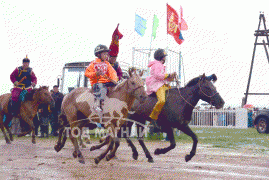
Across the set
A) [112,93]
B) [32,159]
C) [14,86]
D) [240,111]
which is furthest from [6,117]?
[240,111]

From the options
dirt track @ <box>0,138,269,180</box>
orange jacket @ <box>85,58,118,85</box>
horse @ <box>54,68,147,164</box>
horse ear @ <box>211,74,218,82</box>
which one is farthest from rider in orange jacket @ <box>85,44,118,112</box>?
horse ear @ <box>211,74,218,82</box>

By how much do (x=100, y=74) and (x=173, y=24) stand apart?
992cm

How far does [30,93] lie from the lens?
1405 centimetres

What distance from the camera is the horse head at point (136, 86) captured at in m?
7.77

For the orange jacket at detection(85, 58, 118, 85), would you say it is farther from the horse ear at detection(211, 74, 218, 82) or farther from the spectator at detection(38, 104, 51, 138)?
the spectator at detection(38, 104, 51, 138)

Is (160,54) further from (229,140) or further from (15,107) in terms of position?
(229,140)

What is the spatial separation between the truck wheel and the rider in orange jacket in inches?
680

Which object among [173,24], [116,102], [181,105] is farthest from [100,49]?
[173,24]

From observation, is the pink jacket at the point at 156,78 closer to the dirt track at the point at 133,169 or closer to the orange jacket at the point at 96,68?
the orange jacket at the point at 96,68

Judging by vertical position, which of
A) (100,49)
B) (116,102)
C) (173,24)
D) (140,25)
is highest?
(140,25)

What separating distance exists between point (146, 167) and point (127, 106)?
51.3 inches

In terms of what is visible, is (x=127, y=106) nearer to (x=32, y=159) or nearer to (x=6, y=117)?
(x=32, y=159)

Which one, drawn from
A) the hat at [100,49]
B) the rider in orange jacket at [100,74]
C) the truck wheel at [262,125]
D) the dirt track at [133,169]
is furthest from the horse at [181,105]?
the truck wheel at [262,125]

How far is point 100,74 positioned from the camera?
27.3ft
